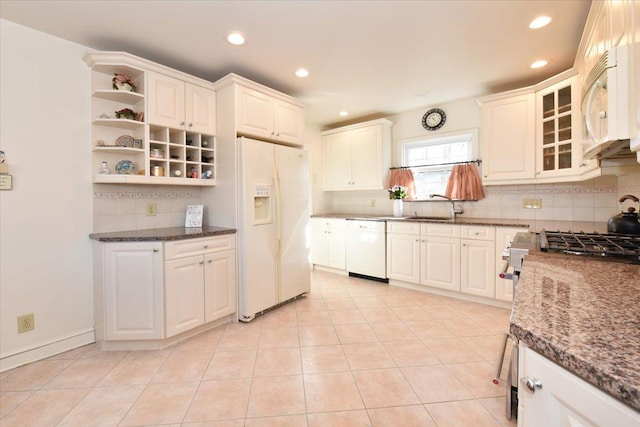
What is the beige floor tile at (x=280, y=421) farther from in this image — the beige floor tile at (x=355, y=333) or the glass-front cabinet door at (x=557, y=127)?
the glass-front cabinet door at (x=557, y=127)

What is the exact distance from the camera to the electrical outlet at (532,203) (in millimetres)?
3184

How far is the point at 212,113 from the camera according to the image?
280cm

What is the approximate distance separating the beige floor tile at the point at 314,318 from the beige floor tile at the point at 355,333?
0.58 feet

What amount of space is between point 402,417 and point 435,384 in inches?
15.0

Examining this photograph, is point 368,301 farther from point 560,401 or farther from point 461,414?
point 560,401

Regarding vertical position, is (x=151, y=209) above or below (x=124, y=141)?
below

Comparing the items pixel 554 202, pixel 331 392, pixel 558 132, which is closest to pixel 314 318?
pixel 331 392

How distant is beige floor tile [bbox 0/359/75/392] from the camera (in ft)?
5.92

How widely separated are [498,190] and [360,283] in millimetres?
2055

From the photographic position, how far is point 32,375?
1923 mm

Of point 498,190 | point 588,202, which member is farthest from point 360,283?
point 588,202

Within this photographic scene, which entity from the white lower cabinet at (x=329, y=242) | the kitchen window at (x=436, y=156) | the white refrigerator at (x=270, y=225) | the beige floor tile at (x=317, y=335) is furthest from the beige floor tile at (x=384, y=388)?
the kitchen window at (x=436, y=156)

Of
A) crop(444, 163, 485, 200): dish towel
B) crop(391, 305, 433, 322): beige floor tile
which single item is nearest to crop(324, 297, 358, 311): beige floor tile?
crop(391, 305, 433, 322): beige floor tile

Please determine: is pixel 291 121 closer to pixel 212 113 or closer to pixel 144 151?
pixel 212 113
